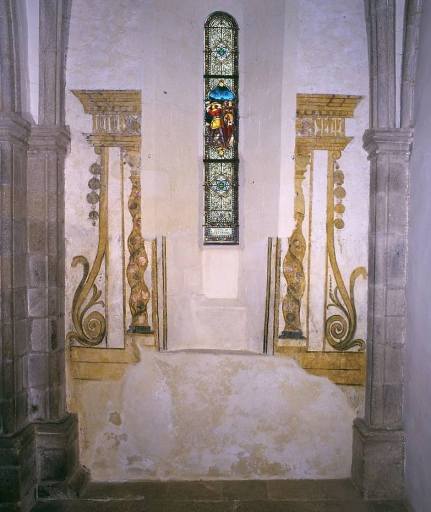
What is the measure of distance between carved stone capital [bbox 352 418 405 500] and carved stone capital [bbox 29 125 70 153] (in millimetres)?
3635

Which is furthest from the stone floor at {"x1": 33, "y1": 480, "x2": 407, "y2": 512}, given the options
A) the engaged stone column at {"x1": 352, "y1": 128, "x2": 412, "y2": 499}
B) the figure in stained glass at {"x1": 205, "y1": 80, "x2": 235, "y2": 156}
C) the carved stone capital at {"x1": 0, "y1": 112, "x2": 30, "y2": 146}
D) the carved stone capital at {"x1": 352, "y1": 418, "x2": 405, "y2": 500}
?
the figure in stained glass at {"x1": 205, "y1": 80, "x2": 235, "y2": 156}

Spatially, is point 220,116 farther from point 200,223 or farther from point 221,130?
point 200,223

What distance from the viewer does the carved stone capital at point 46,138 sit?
3607 millimetres

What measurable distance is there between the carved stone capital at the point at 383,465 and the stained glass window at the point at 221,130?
2164 millimetres

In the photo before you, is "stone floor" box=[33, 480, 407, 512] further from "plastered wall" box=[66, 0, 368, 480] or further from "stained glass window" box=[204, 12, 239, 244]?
"stained glass window" box=[204, 12, 239, 244]

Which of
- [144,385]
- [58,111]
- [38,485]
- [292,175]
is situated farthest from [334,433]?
[58,111]

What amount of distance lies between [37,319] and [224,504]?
2.24 m

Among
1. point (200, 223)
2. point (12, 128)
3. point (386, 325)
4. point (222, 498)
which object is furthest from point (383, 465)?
point (12, 128)

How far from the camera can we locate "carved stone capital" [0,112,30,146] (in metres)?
3.33

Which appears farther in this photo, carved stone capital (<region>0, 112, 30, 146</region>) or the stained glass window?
the stained glass window

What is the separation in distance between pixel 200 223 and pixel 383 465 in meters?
2.67

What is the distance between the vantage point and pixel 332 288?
12.8 ft

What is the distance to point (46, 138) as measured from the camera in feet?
11.9

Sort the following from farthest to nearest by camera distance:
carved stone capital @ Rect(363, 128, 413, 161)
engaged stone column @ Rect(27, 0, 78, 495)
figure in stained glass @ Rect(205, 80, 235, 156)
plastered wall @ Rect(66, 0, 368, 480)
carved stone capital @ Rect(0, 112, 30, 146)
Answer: figure in stained glass @ Rect(205, 80, 235, 156) → plastered wall @ Rect(66, 0, 368, 480) → engaged stone column @ Rect(27, 0, 78, 495) → carved stone capital @ Rect(363, 128, 413, 161) → carved stone capital @ Rect(0, 112, 30, 146)
